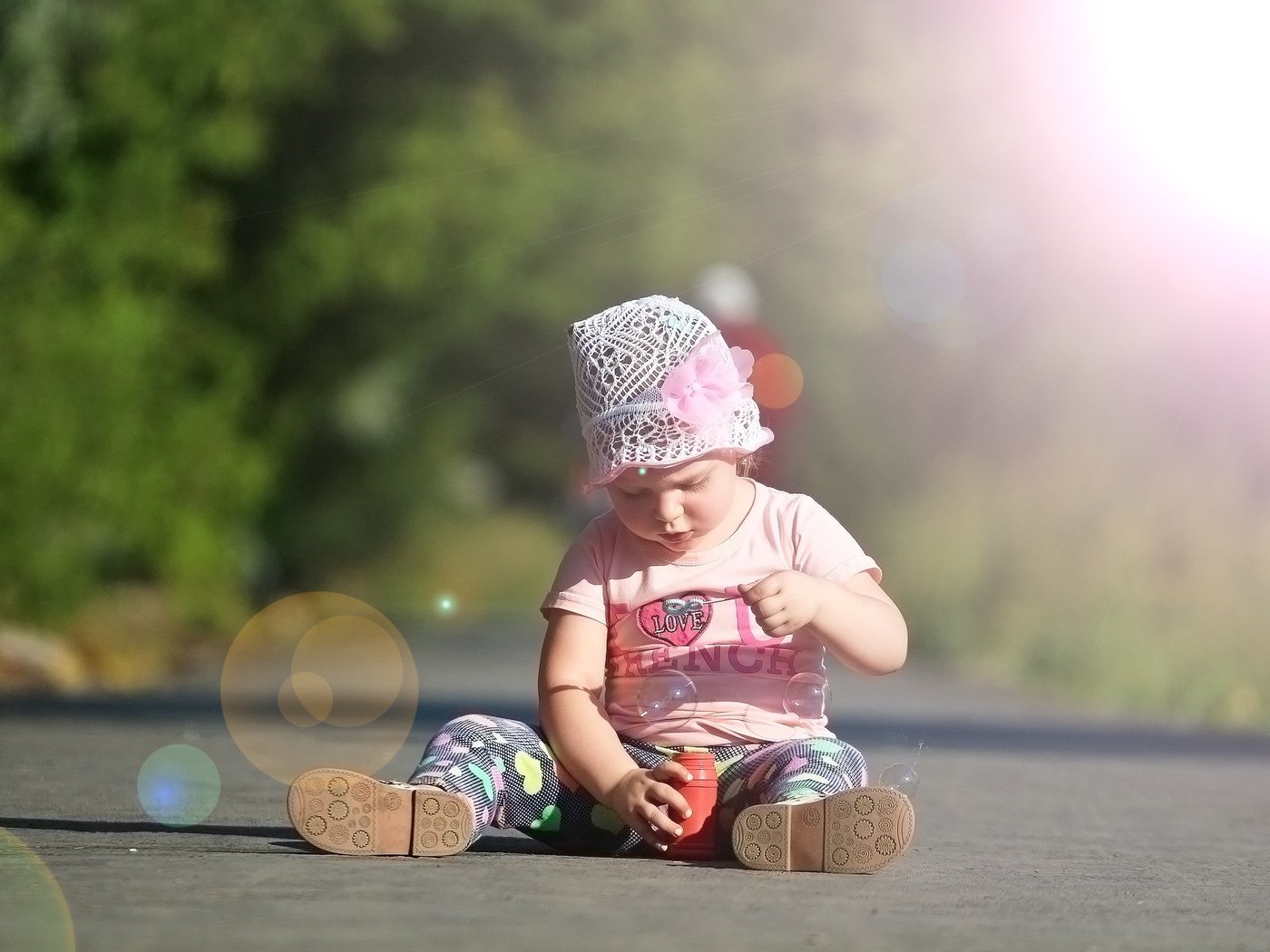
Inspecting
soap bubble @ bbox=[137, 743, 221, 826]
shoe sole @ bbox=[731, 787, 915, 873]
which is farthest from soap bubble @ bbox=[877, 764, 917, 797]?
soap bubble @ bbox=[137, 743, 221, 826]

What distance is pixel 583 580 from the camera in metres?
4.90

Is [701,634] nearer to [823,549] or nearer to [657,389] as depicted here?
[823,549]

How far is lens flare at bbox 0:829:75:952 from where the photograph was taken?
3.43m

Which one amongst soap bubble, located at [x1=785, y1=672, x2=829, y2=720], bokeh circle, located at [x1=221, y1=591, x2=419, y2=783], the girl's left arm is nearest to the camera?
the girl's left arm

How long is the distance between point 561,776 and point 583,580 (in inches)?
16.7

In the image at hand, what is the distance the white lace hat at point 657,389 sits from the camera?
15.5 feet

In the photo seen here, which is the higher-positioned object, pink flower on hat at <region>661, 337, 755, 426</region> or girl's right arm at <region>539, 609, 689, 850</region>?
pink flower on hat at <region>661, 337, 755, 426</region>

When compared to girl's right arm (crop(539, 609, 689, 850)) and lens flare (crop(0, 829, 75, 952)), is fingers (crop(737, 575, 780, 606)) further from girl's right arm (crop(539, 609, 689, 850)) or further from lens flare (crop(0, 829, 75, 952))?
lens flare (crop(0, 829, 75, 952))

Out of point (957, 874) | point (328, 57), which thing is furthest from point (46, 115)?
point (957, 874)

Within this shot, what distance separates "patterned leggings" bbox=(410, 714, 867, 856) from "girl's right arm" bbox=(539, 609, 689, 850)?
0.07 m

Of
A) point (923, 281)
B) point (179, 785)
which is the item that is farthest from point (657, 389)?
point (923, 281)

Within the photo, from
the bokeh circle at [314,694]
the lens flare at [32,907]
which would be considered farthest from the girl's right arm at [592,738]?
the bokeh circle at [314,694]

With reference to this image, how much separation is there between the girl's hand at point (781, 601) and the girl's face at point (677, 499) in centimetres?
28

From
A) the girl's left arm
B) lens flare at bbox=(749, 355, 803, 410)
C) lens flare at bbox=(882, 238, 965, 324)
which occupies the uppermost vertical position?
lens flare at bbox=(882, 238, 965, 324)
